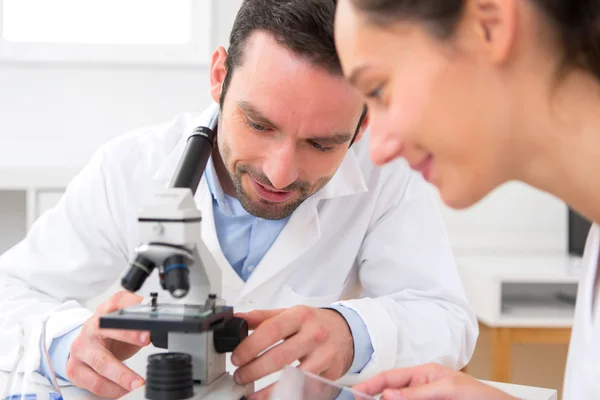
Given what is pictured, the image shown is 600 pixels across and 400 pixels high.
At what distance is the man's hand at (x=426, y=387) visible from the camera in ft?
3.14

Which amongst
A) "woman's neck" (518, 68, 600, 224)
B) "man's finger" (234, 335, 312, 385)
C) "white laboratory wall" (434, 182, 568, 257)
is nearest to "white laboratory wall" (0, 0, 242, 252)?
"white laboratory wall" (434, 182, 568, 257)

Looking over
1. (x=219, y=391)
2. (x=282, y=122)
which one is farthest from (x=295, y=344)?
(x=282, y=122)

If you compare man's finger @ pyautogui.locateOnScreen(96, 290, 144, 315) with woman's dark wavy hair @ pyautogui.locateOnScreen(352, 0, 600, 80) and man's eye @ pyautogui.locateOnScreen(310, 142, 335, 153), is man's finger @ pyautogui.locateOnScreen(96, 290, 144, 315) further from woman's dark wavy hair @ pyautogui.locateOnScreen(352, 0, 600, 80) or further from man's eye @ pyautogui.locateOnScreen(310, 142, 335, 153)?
woman's dark wavy hair @ pyautogui.locateOnScreen(352, 0, 600, 80)

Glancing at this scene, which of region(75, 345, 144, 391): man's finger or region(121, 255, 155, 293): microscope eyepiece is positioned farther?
region(75, 345, 144, 391): man's finger

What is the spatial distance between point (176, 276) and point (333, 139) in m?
0.54

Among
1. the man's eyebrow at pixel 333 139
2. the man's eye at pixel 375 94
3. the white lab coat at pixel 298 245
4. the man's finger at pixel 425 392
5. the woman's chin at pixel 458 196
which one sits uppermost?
the man's eye at pixel 375 94

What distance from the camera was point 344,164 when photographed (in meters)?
1.67

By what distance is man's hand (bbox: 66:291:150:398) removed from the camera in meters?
1.08

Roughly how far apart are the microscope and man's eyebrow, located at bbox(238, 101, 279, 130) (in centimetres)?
37

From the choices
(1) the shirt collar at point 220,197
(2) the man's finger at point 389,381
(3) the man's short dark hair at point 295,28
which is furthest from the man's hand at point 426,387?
(1) the shirt collar at point 220,197

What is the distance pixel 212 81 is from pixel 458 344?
2.63ft

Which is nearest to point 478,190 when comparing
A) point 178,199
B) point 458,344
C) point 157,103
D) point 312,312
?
point 178,199

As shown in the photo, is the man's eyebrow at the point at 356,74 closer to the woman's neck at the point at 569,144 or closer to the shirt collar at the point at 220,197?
the woman's neck at the point at 569,144

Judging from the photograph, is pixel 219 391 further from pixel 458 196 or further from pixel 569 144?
pixel 569 144
